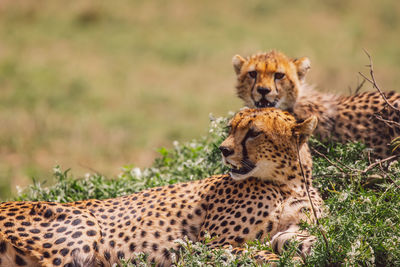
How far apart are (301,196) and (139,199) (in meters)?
1.05

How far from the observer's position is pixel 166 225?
145 inches

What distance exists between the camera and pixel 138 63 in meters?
12.8

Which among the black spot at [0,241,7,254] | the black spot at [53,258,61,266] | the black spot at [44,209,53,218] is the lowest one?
the black spot at [53,258,61,266]

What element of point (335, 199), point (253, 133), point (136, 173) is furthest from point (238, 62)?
point (335, 199)

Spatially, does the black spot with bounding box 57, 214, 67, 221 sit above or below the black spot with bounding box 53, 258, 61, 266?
above

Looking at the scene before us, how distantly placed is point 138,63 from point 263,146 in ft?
30.9

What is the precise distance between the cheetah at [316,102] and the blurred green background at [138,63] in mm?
3649

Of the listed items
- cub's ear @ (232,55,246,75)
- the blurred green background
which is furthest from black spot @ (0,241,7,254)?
the blurred green background

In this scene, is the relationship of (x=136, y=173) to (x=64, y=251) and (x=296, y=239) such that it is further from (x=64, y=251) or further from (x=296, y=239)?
(x=296, y=239)

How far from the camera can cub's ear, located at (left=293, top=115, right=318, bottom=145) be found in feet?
11.9

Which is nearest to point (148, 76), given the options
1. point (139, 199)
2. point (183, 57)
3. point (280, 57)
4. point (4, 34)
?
point (183, 57)

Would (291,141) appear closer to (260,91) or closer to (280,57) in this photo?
(260,91)

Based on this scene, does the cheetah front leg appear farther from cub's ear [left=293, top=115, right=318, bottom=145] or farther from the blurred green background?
the blurred green background

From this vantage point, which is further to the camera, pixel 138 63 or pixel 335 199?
pixel 138 63
